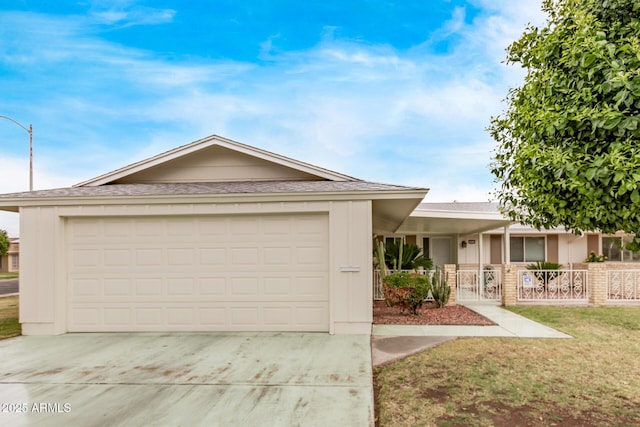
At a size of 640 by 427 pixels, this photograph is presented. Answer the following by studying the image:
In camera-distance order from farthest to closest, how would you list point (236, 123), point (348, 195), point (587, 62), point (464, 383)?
point (236, 123) → point (348, 195) → point (464, 383) → point (587, 62)

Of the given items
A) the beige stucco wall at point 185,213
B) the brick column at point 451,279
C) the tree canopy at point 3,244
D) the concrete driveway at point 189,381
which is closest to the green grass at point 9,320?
the beige stucco wall at point 185,213

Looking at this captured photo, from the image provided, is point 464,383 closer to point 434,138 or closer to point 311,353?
point 311,353

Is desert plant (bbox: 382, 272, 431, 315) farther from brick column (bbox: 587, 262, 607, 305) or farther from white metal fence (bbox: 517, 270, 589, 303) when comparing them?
brick column (bbox: 587, 262, 607, 305)

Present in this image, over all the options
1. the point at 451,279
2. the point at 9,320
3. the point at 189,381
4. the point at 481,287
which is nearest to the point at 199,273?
the point at 189,381

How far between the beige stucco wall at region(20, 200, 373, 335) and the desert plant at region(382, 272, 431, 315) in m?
2.29

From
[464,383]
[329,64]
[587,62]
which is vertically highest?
[329,64]

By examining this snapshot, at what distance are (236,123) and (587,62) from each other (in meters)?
18.5

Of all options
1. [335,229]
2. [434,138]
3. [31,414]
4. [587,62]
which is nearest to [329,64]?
[434,138]

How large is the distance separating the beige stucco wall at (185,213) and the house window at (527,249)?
534 inches

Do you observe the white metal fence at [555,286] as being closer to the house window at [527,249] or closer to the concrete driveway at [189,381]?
the house window at [527,249]

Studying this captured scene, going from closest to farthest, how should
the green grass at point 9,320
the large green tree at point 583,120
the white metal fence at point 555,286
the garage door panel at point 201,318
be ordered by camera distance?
1. the large green tree at point 583,120
2. the garage door panel at point 201,318
3. the green grass at point 9,320
4. the white metal fence at point 555,286

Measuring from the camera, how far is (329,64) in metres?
16.3

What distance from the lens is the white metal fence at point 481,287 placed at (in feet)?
41.3

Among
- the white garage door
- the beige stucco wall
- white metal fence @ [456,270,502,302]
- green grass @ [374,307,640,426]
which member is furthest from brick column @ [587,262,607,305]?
the white garage door
